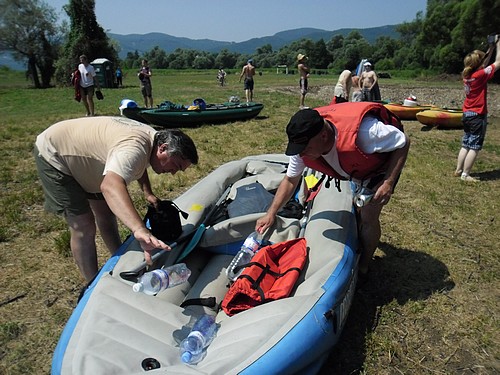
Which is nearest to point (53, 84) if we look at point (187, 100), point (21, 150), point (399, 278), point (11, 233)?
point (187, 100)

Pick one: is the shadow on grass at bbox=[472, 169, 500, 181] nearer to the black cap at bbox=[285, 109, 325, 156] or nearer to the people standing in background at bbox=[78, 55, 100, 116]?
the black cap at bbox=[285, 109, 325, 156]

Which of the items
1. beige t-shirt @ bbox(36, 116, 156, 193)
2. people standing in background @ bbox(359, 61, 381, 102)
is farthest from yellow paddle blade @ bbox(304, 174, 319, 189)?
people standing in background @ bbox(359, 61, 381, 102)

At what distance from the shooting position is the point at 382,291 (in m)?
3.23

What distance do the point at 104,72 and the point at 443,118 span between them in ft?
69.0

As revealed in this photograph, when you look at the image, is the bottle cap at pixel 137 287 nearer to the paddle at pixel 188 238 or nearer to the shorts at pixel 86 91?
the paddle at pixel 188 238

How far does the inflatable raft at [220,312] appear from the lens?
1.84 meters

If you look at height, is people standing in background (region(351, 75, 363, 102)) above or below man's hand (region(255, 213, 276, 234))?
above

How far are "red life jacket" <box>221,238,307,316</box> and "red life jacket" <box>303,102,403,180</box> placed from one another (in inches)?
23.7

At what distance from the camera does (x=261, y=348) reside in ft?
6.15

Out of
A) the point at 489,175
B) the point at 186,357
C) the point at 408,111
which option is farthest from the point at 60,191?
the point at 408,111

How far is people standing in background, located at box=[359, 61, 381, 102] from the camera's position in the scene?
28.8 ft

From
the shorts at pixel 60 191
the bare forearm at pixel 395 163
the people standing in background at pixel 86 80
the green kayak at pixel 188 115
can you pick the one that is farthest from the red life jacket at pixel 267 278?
the people standing in background at pixel 86 80

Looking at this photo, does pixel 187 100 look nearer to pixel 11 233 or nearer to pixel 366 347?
pixel 11 233

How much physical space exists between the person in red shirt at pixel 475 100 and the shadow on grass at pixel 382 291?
8.46ft
